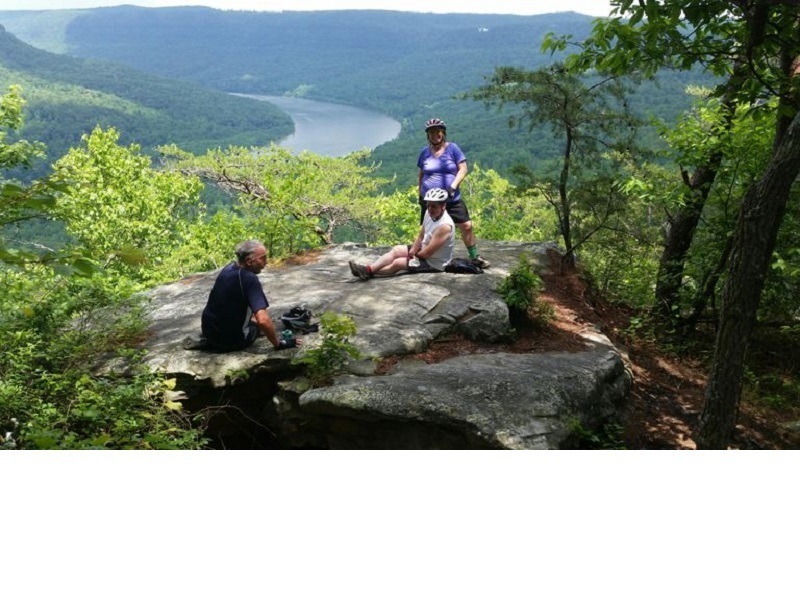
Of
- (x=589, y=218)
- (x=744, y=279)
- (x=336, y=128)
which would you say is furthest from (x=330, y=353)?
(x=336, y=128)

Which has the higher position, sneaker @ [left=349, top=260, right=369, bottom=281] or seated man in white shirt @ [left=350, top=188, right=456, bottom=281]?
seated man in white shirt @ [left=350, top=188, right=456, bottom=281]

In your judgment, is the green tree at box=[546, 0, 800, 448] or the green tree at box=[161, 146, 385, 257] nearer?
the green tree at box=[546, 0, 800, 448]

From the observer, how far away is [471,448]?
130 inches

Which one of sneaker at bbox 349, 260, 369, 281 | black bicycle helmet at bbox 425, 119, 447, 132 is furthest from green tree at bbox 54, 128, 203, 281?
black bicycle helmet at bbox 425, 119, 447, 132

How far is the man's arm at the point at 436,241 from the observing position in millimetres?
5645

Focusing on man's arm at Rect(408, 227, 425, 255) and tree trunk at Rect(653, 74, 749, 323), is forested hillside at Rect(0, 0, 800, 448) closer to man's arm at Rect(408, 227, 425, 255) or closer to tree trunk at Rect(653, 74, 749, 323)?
tree trunk at Rect(653, 74, 749, 323)

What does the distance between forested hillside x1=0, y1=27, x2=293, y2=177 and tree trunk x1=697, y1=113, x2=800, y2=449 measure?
50.6 meters

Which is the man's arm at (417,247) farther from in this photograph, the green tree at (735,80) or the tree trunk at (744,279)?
the tree trunk at (744,279)

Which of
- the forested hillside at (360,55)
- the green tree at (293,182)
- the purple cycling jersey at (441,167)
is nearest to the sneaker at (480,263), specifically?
the purple cycling jersey at (441,167)

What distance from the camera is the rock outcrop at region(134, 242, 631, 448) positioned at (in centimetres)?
341

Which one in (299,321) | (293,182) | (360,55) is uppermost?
(360,55)

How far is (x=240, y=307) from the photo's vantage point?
167 inches

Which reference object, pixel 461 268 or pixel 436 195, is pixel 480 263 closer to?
pixel 461 268

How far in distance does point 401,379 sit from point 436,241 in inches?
89.7
